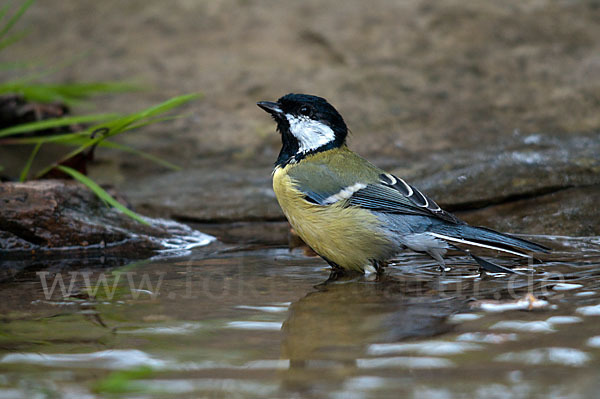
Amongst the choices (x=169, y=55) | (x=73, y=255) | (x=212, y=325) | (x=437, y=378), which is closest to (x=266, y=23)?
(x=169, y=55)

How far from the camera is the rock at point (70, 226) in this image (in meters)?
3.75

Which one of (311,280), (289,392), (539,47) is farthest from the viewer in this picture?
(539,47)

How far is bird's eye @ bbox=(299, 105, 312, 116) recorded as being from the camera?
3.72 metres

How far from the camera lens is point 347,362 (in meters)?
1.83

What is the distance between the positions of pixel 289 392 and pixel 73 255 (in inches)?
96.4

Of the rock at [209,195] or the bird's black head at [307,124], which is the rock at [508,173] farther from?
the rock at [209,195]

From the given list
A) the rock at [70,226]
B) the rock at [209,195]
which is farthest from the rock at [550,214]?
the rock at [70,226]

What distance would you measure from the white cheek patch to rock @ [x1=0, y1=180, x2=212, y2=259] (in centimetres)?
91

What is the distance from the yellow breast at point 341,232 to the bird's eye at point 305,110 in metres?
0.60

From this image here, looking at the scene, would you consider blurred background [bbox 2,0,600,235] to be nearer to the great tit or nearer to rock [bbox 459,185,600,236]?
rock [bbox 459,185,600,236]

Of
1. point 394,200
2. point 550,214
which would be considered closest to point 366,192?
point 394,200

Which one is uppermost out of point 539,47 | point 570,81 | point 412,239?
point 539,47

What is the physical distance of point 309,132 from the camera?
3.75 meters

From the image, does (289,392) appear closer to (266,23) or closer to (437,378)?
(437,378)
